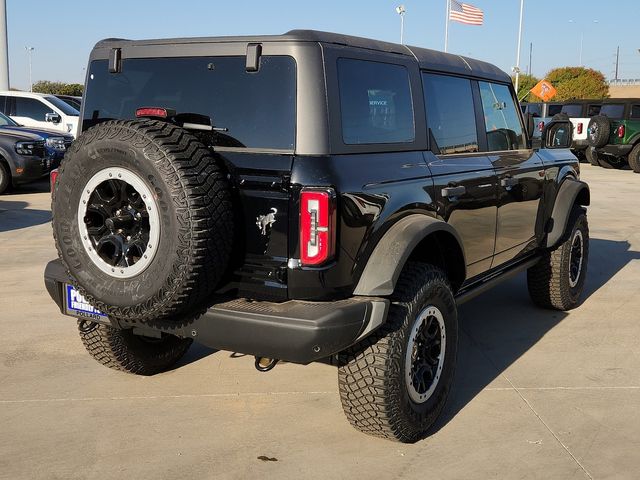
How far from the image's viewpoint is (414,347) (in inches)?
131

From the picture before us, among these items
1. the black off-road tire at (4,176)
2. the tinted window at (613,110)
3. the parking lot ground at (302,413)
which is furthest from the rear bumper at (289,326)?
the tinted window at (613,110)

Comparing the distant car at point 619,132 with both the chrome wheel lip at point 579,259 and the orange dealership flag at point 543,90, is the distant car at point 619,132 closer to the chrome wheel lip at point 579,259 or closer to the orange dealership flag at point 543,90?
the orange dealership flag at point 543,90

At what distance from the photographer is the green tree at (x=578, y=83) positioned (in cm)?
5394

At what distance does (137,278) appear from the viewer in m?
2.87

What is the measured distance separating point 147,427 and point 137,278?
1020 millimetres

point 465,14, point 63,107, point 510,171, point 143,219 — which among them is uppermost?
point 465,14

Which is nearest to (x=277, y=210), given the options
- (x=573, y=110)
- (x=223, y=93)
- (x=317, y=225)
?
(x=317, y=225)

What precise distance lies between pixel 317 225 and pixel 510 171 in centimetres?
208

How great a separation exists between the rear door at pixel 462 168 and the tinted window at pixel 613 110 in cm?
1637

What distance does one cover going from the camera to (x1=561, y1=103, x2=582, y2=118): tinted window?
2150 cm

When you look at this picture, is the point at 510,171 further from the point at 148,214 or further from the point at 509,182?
the point at 148,214

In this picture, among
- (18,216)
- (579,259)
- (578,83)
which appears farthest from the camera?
(578,83)

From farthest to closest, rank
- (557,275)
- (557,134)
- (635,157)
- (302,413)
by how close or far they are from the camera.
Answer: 1. (635,157)
2. (557,275)
3. (557,134)
4. (302,413)

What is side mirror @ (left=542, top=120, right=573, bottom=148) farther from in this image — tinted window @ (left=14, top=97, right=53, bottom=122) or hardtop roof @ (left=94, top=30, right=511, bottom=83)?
tinted window @ (left=14, top=97, right=53, bottom=122)
